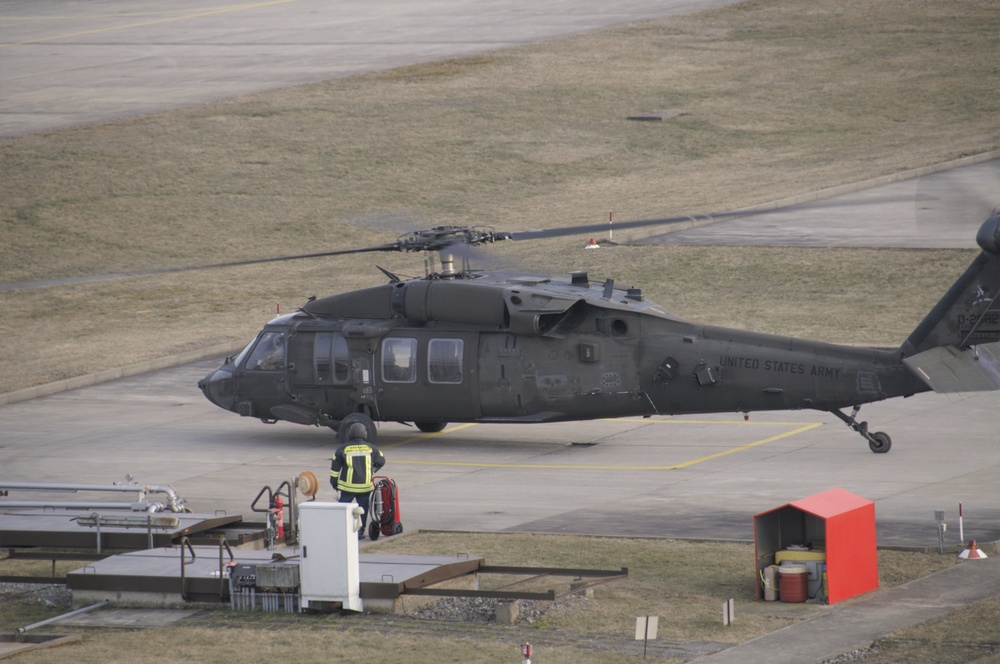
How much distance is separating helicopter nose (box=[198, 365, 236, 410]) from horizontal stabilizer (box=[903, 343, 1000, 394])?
12819 millimetres

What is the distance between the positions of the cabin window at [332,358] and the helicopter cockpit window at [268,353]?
0.81m

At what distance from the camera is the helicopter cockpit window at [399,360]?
95.7ft

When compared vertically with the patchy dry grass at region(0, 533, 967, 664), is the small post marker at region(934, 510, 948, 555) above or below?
above

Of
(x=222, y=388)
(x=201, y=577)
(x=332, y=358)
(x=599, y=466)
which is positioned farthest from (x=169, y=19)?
(x=201, y=577)

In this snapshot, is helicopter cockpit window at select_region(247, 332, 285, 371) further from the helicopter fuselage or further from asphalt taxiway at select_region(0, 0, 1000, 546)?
asphalt taxiway at select_region(0, 0, 1000, 546)

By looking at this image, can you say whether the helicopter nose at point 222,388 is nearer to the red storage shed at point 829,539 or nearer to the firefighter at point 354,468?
the firefighter at point 354,468

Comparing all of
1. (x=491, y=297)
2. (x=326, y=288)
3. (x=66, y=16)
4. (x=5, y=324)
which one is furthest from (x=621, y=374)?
(x=66, y=16)

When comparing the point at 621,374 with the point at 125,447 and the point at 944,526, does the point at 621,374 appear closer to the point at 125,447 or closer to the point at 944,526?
the point at 944,526

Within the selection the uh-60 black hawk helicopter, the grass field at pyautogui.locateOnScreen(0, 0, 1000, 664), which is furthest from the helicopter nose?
the grass field at pyautogui.locateOnScreen(0, 0, 1000, 664)

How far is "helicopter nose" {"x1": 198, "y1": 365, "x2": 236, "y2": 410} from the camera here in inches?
1204

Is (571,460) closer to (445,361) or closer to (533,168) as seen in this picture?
(445,361)

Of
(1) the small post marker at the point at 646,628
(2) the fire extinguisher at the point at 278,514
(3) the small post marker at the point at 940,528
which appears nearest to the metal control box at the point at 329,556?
(2) the fire extinguisher at the point at 278,514

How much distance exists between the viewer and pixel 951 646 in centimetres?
1714

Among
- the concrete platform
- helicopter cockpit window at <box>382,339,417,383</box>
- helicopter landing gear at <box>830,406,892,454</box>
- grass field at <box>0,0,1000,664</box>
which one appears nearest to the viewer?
the concrete platform
